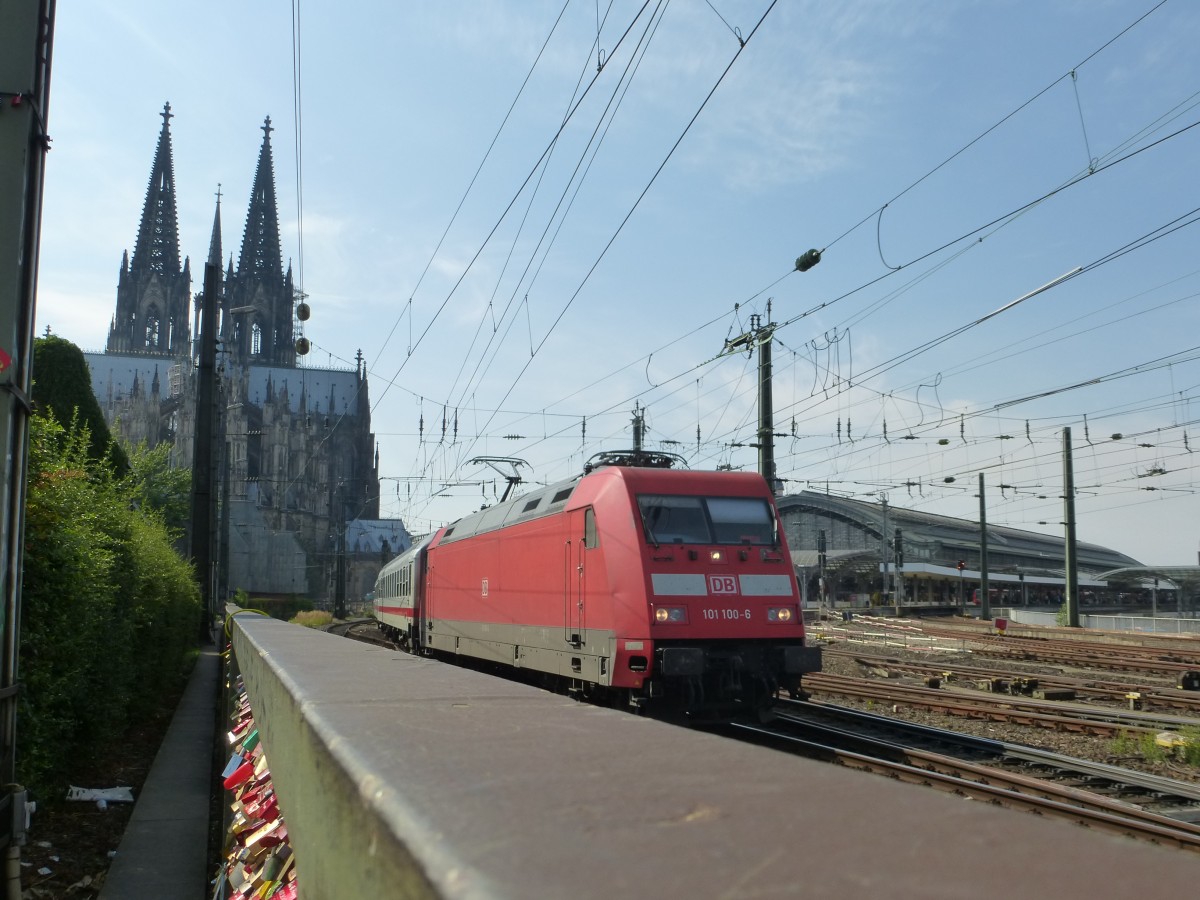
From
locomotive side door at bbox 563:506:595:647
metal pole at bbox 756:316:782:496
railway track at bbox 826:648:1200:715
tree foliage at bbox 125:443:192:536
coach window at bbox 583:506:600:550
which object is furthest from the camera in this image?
tree foliage at bbox 125:443:192:536

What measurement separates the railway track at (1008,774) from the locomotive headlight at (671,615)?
6.08ft

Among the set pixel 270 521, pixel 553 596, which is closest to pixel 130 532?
pixel 553 596

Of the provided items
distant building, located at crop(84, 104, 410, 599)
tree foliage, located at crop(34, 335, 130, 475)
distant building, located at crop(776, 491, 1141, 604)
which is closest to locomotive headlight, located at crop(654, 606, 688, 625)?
tree foliage, located at crop(34, 335, 130, 475)

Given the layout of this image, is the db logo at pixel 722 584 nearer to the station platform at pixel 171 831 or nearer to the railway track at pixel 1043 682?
the station platform at pixel 171 831

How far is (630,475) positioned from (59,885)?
723 centimetres

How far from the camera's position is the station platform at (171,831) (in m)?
5.77

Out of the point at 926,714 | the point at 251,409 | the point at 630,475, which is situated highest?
the point at 251,409

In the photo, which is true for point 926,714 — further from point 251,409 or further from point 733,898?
point 251,409

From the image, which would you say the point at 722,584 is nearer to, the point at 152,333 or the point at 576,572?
the point at 576,572

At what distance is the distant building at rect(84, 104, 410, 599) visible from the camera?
266 feet

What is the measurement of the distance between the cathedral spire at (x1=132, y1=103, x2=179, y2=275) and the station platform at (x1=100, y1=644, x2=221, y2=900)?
96.2 metres

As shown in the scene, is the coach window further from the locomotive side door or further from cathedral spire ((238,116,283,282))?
cathedral spire ((238,116,283,282))

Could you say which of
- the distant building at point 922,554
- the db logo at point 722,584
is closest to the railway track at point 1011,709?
the db logo at point 722,584

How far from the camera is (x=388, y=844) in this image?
4.39ft
